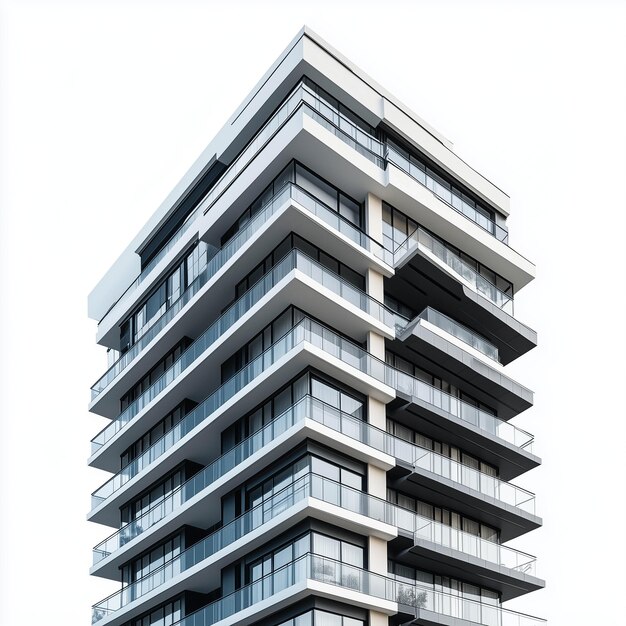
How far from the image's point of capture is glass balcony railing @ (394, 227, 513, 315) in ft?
150

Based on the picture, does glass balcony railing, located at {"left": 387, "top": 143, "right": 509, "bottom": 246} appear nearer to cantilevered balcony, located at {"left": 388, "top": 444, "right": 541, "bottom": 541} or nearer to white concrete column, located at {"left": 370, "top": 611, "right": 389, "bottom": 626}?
cantilevered balcony, located at {"left": 388, "top": 444, "right": 541, "bottom": 541}

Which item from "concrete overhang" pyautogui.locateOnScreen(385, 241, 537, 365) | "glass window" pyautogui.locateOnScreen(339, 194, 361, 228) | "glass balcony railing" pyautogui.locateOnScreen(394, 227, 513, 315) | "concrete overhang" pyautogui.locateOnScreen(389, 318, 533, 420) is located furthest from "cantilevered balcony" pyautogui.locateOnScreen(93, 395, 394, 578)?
"glass window" pyautogui.locateOnScreen(339, 194, 361, 228)

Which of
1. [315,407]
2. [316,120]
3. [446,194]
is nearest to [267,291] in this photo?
[315,407]

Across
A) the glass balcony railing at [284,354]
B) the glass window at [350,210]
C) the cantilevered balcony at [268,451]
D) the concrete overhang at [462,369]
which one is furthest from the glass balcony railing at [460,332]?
the cantilevered balcony at [268,451]

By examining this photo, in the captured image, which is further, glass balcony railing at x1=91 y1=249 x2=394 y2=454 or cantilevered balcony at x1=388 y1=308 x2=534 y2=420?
cantilevered balcony at x1=388 y1=308 x2=534 y2=420

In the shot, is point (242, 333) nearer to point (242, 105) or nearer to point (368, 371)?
point (368, 371)

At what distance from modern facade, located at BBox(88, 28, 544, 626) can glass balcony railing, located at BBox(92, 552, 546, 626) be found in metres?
0.09

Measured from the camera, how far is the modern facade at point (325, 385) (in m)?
39.3

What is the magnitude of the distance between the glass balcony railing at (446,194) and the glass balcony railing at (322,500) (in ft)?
46.9

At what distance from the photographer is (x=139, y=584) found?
1906 inches

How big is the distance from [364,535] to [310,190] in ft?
44.5

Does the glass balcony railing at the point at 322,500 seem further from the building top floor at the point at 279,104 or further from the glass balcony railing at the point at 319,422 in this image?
the building top floor at the point at 279,104

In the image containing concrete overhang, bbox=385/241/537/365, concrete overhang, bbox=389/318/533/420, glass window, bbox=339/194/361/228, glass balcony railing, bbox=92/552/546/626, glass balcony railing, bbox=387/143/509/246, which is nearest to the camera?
glass balcony railing, bbox=92/552/546/626

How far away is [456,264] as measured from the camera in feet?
155
